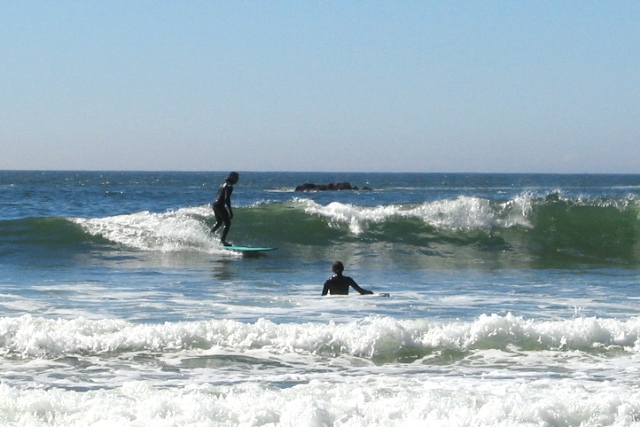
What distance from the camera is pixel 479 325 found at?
32.4 feet

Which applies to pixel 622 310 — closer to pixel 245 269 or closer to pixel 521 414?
pixel 521 414

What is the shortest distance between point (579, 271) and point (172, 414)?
465 inches

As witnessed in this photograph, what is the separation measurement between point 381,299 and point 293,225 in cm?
1037

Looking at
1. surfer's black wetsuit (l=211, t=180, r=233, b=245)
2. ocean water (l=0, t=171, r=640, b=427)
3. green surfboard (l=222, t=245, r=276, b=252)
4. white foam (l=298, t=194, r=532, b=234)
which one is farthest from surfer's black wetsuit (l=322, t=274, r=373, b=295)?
white foam (l=298, t=194, r=532, b=234)

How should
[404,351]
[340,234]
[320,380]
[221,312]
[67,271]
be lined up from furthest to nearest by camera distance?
1. [340,234]
2. [67,271]
3. [221,312]
4. [404,351]
5. [320,380]

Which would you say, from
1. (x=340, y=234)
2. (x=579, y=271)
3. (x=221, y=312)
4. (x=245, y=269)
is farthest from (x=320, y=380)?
(x=340, y=234)

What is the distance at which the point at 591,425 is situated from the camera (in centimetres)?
709

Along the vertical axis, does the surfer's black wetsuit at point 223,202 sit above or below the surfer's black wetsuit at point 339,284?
above

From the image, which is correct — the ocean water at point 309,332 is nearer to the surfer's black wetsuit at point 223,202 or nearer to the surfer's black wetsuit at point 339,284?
the surfer's black wetsuit at point 339,284

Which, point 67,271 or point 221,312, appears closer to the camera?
point 221,312

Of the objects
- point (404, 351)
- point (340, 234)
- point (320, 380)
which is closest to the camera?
point (320, 380)

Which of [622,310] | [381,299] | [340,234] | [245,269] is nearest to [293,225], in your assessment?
[340,234]

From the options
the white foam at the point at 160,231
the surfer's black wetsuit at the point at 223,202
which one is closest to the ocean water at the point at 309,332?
the white foam at the point at 160,231

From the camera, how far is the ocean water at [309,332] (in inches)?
287
